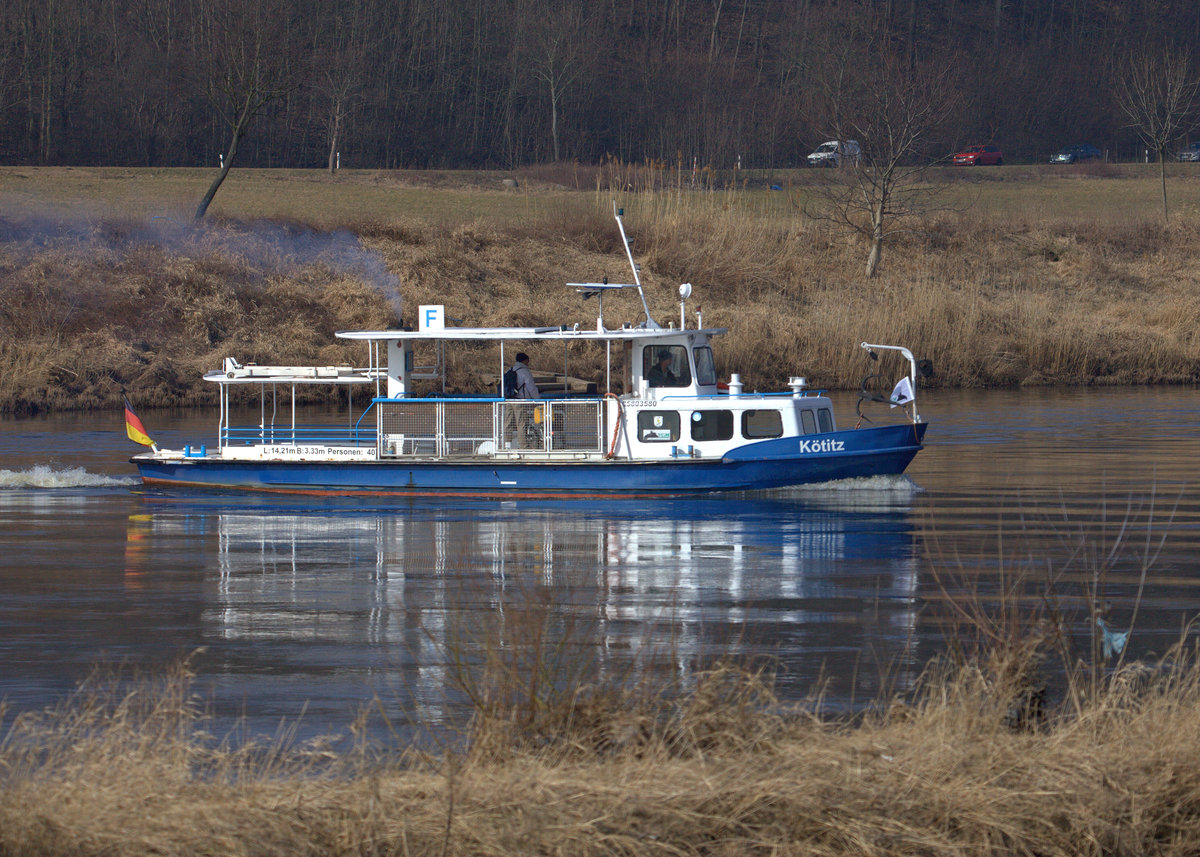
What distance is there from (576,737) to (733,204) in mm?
49550

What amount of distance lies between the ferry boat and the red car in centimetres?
7123

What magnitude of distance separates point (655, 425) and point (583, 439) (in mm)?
1201

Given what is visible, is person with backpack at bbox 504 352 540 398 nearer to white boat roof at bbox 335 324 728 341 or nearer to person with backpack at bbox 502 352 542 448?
person with backpack at bbox 502 352 542 448

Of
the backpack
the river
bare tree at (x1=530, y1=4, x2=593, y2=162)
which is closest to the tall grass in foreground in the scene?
the river

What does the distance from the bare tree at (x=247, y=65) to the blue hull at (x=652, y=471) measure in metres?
31.7

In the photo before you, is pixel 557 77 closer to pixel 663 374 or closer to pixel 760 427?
pixel 663 374

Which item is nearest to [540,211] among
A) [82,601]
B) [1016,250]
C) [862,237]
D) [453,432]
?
[862,237]

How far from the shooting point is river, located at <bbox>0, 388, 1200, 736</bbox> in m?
11.4

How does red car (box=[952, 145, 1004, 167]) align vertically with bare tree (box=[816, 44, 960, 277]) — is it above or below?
above

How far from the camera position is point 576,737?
8.21 m

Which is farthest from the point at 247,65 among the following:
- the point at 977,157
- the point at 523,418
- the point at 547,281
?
the point at 977,157

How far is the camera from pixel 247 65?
53.3 metres

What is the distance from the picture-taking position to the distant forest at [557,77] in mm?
85750

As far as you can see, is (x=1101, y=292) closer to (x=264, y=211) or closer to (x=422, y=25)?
(x=264, y=211)
